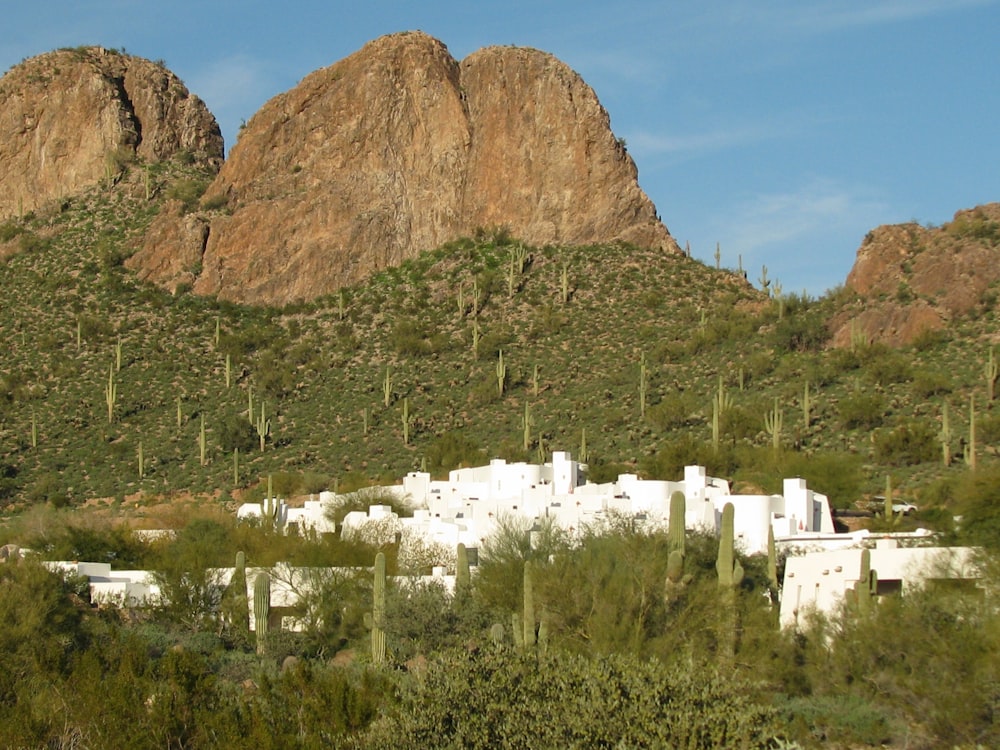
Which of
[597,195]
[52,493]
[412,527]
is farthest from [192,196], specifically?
[412,527]

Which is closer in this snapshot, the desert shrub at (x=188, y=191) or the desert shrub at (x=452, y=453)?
the desert shrub at (x=452, y=453)

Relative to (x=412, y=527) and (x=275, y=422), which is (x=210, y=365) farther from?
(x=412, y=527)

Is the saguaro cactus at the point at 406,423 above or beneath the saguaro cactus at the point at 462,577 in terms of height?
above

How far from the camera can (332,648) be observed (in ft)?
109

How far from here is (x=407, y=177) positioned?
74.8 m

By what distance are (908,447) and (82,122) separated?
50.0 metres

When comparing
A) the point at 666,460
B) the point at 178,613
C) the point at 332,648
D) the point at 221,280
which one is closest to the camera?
the point at 332,648

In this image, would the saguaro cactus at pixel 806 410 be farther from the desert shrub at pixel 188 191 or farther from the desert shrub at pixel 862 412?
the desert shrub at pixel 188 191

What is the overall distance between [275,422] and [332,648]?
92.7 ft

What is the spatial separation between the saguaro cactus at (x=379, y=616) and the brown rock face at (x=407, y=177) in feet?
138

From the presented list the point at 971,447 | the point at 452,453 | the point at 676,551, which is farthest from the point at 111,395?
the point at 676,551

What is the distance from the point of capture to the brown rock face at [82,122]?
8238cm

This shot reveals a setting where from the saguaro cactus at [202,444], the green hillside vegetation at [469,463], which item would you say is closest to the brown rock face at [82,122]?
the green hillside vegetation at [469,463]

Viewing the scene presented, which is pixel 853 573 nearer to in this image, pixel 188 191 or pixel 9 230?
pixel 188 191
